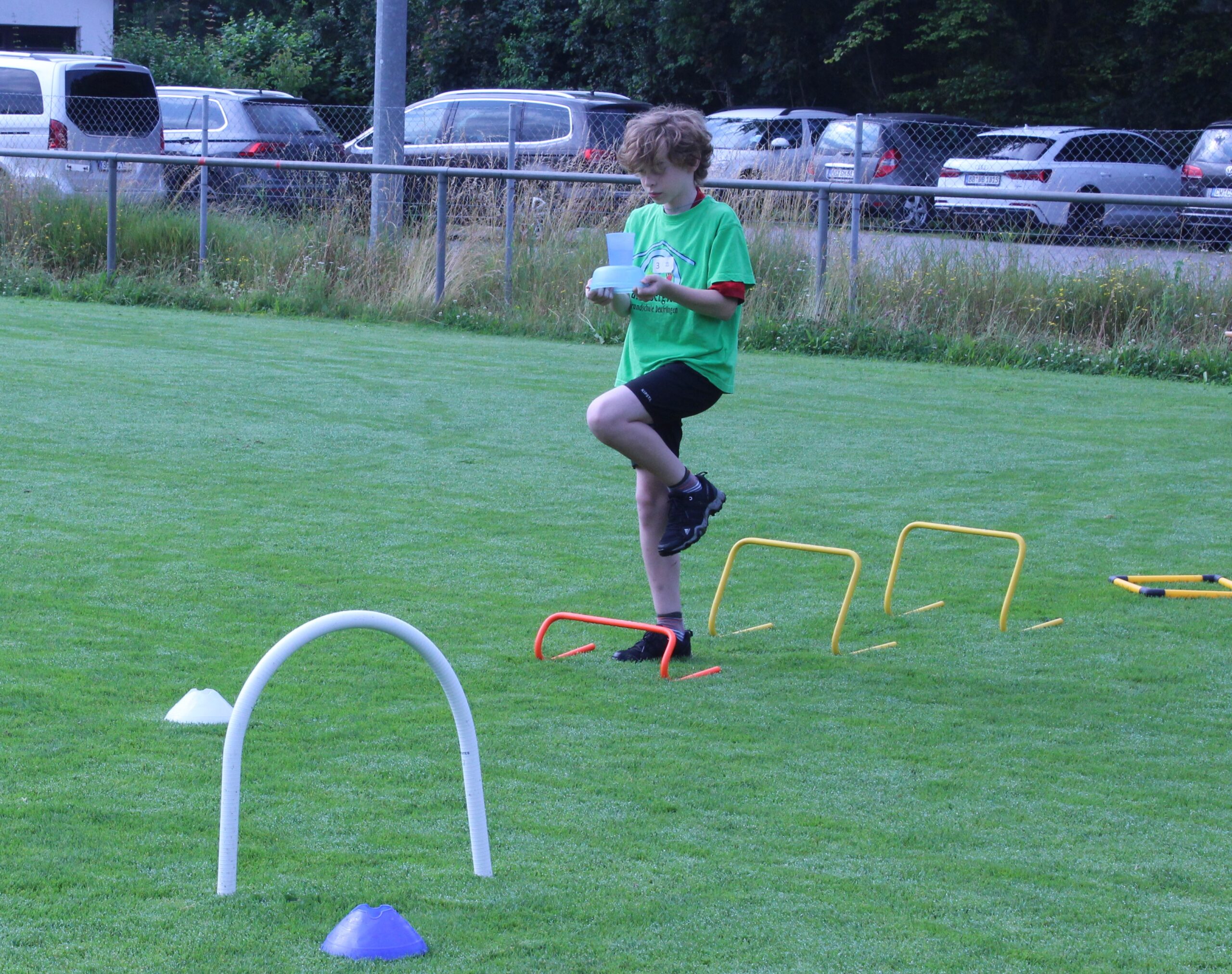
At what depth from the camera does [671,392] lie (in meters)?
4.95

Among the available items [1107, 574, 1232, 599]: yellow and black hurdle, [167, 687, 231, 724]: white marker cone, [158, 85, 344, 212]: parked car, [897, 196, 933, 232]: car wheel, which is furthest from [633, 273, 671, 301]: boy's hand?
[158, 85, 344, 212]: parked car

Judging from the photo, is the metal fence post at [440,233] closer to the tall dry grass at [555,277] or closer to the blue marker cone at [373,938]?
the tall dry grass at [555,277]

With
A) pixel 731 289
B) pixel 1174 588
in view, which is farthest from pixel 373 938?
pixel 1174 588

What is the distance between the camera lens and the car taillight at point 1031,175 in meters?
19.7

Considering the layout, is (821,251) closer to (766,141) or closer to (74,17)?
(766,141)

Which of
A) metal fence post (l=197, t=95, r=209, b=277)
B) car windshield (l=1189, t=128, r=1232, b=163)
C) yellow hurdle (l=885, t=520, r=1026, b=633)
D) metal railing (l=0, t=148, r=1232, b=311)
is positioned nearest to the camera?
yellow hurdle (l=885, t=520, r=1026, b=633)

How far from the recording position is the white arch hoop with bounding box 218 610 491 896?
285 cm

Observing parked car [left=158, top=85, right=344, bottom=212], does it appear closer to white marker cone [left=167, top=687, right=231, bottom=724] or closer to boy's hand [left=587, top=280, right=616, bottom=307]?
boy's hand [left=587, top=280, right=616, bottom=307]

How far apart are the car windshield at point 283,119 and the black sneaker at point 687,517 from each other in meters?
16.6

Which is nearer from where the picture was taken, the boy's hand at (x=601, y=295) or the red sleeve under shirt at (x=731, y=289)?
the boy's hand at (x=601, y=295)

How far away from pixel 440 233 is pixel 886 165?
737 centimetres

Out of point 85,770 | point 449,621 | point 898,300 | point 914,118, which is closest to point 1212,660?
point 449,621

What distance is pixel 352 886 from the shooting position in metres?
3.28

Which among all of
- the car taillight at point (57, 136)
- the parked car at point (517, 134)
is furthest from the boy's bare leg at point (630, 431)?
the car taillight at point (57, 136)
